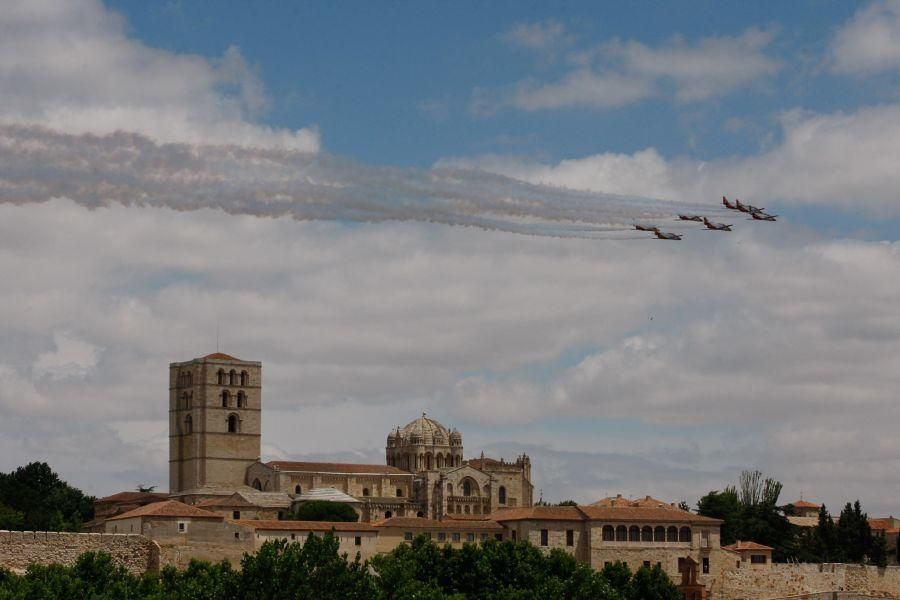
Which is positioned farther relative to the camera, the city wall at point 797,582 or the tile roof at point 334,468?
the tile roof at point 334,468

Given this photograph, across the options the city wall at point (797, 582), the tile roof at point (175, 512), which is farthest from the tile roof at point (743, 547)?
the tile roof at point (175, 512)

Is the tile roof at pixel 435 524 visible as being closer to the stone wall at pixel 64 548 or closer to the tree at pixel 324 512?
the tree at pixel 324 512

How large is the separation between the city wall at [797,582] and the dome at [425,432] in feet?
139

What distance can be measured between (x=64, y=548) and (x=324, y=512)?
141 feet

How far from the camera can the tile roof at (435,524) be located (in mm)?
93875

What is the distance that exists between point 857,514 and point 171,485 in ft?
162

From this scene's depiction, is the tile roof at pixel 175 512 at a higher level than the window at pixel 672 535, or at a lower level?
higher

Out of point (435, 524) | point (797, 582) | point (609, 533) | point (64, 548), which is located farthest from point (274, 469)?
point (64, 548)

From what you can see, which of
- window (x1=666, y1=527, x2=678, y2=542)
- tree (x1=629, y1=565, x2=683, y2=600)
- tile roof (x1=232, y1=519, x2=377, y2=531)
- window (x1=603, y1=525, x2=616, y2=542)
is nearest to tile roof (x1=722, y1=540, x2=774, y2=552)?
window (x1=666, y1=527, x2=678, y2=542)

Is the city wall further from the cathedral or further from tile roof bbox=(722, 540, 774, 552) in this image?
the cathedral

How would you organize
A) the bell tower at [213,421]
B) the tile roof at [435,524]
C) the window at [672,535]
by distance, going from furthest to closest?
1. the bell tower at [213,421]
2. the window at [672,535]
3. the tile roof at [435,524]

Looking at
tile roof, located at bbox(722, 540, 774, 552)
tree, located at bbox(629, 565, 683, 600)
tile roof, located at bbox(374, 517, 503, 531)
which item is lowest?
tree, located at bbox(629, 565, 683, 600)

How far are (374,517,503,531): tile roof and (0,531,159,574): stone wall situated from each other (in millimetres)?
26607

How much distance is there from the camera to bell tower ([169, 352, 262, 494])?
123m
